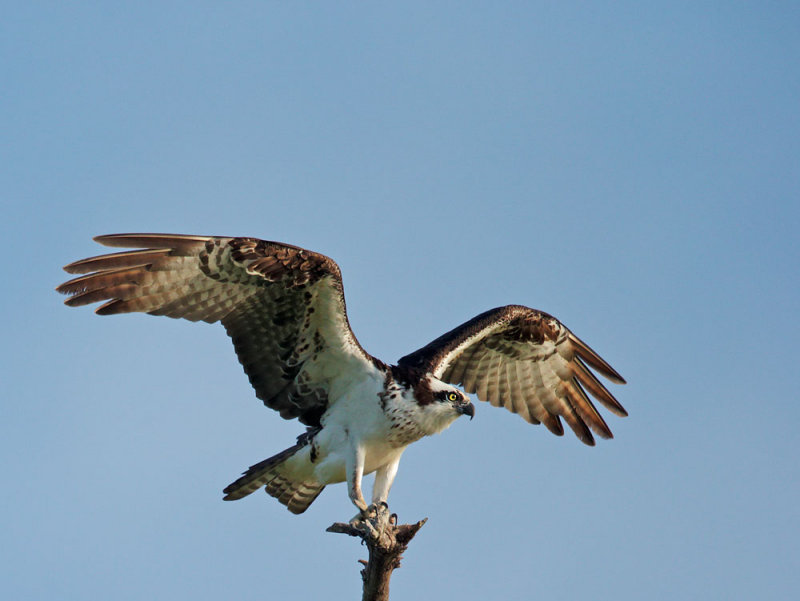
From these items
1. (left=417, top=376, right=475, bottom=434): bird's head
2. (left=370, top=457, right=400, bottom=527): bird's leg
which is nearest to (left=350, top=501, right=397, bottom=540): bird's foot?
(left=370, top=457, right=400, bottom=527): bird's leg

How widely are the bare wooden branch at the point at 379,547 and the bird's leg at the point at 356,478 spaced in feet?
1.33

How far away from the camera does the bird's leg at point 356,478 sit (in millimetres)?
9578

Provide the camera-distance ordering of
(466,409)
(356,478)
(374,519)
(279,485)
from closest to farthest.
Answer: (374,519) < (356,478) < (466,409) < (279,485)

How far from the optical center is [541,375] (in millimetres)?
12828

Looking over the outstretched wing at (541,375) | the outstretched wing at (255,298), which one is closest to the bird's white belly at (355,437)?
the outstretched wing at (255,298)

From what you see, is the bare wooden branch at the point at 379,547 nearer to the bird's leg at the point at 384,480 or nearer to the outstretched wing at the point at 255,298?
the bird's leg at the point at 384,480

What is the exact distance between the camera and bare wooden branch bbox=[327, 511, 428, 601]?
29.4 feet

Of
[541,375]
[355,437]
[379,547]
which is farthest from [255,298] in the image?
[541,375]

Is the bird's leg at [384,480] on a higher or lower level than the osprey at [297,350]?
lower

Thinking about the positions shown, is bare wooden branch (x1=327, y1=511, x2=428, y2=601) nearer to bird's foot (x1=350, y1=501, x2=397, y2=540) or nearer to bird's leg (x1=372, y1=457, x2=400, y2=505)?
bird's foot (x1=350, y1=501, x2=397, y2=540)

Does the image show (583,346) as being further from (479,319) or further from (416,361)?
(416,361)

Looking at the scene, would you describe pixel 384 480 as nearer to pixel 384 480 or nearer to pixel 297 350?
pixel 384 480

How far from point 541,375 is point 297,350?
3794 millimetres

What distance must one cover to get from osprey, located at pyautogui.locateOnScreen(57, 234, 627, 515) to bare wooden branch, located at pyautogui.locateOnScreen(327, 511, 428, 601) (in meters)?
0.46
